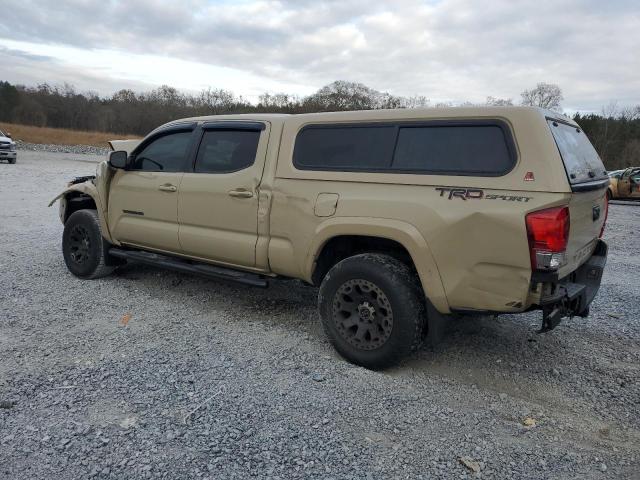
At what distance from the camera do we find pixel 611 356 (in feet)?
14.1

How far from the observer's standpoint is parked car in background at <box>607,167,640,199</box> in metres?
18.4

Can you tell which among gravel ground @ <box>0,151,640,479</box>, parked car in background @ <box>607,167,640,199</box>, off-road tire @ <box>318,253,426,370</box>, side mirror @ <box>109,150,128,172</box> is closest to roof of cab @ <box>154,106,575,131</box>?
off-road tire @ <box>318,253,426,370</box>

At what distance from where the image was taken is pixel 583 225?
3635 millimetres

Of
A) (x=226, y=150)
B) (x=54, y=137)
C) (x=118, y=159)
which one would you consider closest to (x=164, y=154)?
(x=118, y=159)

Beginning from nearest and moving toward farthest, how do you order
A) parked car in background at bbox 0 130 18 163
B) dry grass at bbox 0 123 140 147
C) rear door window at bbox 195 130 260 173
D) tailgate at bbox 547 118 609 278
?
1. tailgate at bbox 547 118 609 278
2. rear door window at bbox 195 130 260 173
3. parked car in background at bbox 0 130 18 163
4. dry grass at bbox 0 123 140 147

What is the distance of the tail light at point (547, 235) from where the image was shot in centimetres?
311

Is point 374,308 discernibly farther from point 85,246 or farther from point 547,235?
point 85,246

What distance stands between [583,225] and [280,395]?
242 cm

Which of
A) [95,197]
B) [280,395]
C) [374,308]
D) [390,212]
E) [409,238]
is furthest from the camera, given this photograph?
[95,197]

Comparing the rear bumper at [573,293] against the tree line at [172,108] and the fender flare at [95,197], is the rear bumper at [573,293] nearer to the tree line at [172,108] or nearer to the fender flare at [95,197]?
the fender flare at [95,197]

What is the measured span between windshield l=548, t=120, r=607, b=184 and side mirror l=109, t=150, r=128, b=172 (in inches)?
163

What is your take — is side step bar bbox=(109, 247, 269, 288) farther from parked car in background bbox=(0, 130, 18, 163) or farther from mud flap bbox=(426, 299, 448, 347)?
parked car in background bbox=(0, 130, 18, 163)

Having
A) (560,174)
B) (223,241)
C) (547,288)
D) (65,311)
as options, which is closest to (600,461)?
(547,288)

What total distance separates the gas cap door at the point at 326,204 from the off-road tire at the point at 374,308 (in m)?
0.40
